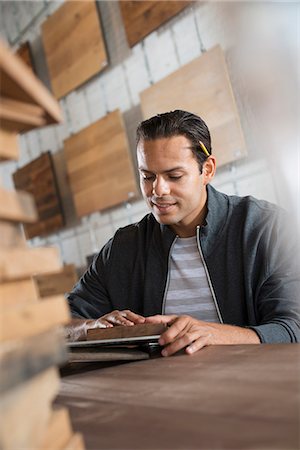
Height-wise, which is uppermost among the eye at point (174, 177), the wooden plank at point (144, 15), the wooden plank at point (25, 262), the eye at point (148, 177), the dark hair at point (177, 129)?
the wooden plank at point (144, 15)

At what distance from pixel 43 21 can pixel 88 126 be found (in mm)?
1168

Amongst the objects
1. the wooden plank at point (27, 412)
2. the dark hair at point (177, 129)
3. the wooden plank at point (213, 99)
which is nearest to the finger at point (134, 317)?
the dark hair at point (177, 129)

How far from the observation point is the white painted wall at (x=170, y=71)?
2268mm

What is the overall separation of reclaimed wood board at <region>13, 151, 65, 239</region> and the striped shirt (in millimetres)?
2323

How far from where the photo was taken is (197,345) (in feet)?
3.55

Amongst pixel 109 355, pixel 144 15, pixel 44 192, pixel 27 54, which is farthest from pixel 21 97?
pixel 27 54

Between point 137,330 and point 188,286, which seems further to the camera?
point 188,286

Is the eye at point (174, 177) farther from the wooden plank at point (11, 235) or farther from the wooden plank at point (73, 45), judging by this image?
the wooden plank at point (73, 45)

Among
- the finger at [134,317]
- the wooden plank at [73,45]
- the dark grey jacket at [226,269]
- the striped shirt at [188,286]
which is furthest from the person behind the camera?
the wooden plank at [73,45]

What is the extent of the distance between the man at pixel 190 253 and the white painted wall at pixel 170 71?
1.99 ft

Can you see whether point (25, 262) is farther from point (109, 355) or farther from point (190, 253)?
point (190, 253)

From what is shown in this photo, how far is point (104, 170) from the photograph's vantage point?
3.34 metres

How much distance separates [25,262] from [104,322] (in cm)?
98

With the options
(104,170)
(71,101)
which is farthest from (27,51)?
(104,170)
